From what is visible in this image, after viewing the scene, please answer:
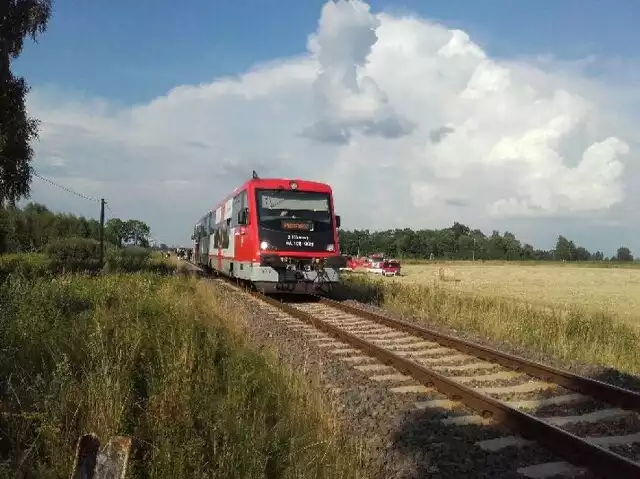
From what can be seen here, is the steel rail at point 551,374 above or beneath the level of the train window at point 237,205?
beneath

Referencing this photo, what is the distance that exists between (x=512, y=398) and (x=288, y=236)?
1044cm

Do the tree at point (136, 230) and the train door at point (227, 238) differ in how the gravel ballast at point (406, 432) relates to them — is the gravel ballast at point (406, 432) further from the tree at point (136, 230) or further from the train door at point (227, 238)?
the tree at point (136, 230)

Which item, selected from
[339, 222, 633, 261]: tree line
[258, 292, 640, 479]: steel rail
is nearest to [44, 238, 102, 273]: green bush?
[258, 292, 640, 479]: steel rail

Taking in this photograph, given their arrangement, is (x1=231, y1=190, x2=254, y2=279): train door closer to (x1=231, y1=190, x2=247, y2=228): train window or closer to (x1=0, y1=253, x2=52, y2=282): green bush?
(x1=231, y1=190, x2=247, y2=228): train window

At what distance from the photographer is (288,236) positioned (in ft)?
54.7

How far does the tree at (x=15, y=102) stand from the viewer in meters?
20.8

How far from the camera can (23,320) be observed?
7.67 meters

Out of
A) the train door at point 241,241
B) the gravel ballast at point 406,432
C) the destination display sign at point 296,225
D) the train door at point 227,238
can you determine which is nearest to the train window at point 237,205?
the train door at point 241,241

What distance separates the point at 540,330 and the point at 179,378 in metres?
8.97

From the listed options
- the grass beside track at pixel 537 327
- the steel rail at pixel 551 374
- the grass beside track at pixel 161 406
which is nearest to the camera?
the grass beside track at pixel 161 406

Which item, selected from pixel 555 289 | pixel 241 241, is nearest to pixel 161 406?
pixel 241 241

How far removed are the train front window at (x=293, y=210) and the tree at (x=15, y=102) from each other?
9620mm

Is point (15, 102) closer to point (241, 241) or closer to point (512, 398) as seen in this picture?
point (241, 241)

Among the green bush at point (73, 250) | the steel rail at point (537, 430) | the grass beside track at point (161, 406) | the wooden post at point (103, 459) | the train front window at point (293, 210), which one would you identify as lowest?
the steel rail at point (537, 430)
